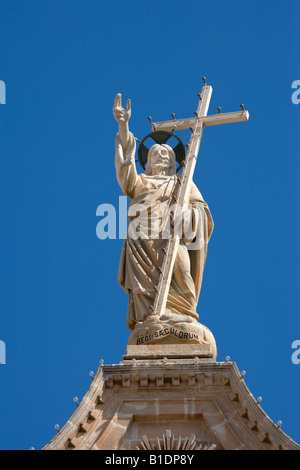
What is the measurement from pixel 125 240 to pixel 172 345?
3.42 meters

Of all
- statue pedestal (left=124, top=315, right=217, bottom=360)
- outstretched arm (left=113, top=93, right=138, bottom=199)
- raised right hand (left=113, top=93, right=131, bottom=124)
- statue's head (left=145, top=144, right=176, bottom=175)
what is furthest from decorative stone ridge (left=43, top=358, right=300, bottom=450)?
statue's head (left=145, top=144, right=176, bottom=175)

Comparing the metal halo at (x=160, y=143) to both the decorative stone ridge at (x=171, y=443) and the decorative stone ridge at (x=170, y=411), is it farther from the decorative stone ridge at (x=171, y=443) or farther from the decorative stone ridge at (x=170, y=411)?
the decorative stone ridge at (x=171, y=443)

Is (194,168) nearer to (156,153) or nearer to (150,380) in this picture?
(156,153)

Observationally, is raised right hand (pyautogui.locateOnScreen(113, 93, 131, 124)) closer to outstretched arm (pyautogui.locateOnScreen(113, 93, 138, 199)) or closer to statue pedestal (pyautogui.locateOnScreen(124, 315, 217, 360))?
outstretched arm (pyautogui.locateOnScreen(113, 93, 138, 199))

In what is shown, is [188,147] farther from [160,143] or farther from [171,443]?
[171,443]

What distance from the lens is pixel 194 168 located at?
2623cm

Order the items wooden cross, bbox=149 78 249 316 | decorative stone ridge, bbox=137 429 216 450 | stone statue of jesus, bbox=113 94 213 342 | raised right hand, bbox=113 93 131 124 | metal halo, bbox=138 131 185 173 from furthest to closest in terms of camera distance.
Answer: metal halo, bbox=138 131 185 173
raised right hand, bbox=113 93 131 124
stone statue of jesus, bbox=113 94 213 342
wooden cross, bbox=149 78 249 316
decorative stone ridge, bbox=137 429 216 450

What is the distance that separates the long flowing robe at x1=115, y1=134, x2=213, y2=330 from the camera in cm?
2366

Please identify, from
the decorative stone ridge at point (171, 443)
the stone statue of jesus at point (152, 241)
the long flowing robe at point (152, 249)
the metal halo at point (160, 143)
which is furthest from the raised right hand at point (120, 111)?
the decorative stone ridge at point (171, 443)

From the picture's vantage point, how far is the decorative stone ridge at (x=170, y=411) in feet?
65.9

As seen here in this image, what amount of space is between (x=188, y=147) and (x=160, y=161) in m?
Answer: 0.67

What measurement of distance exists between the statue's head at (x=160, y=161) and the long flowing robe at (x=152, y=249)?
17.5 inches

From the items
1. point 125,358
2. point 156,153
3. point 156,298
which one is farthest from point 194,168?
point 125,358
